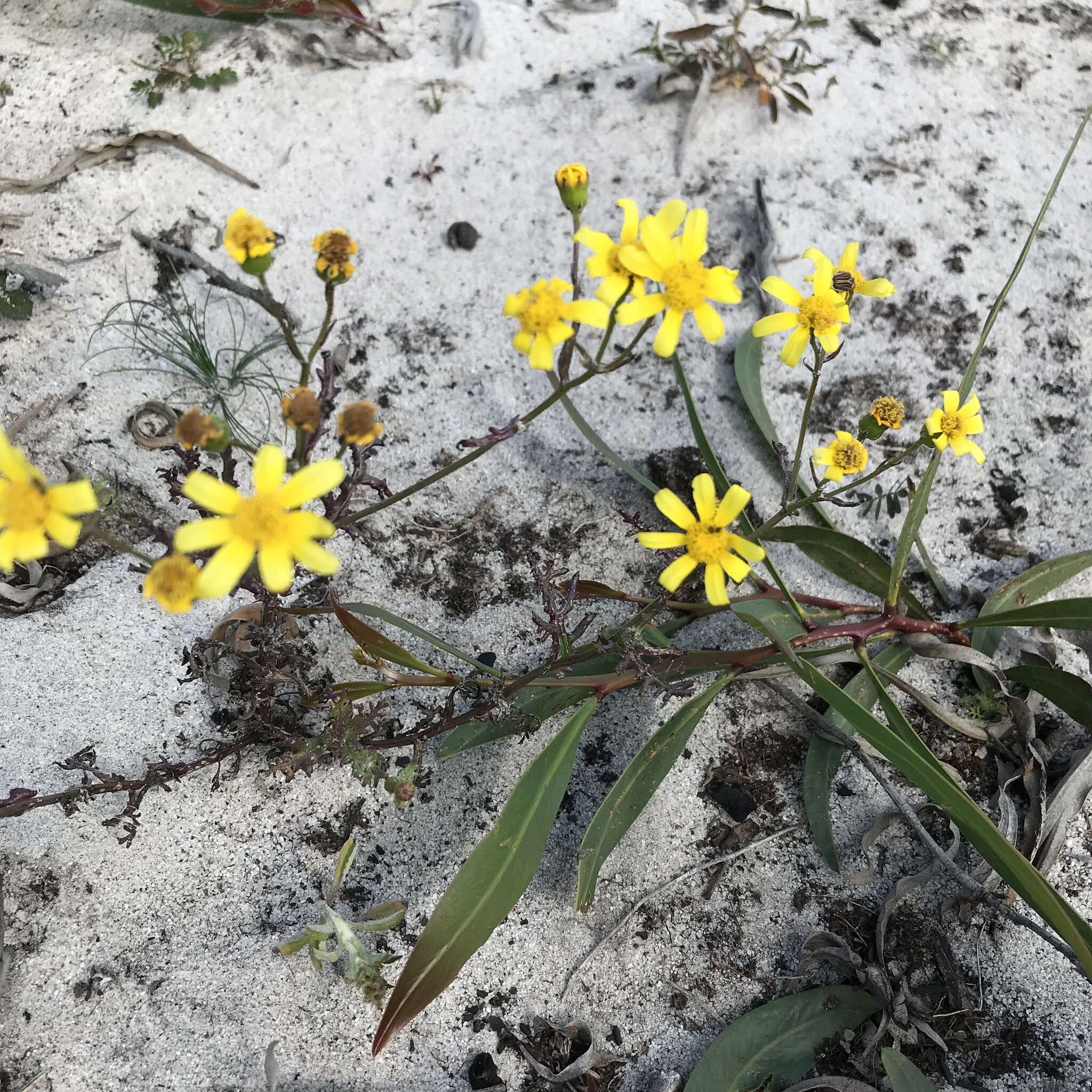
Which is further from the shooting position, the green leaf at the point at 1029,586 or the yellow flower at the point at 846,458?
the green leaf at the point at 1029,586

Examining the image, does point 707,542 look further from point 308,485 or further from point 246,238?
point 246,238

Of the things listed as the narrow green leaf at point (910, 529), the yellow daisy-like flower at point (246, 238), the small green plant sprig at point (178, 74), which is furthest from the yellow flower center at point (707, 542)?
the small green plant sprig at point (178, 74)

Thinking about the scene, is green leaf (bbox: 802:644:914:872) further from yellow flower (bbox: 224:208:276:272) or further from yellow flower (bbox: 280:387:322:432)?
yellow flower (bbox: 224:208:276:272)

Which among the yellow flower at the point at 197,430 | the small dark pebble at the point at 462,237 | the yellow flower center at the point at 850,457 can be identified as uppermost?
the yellow flower at the point at 197,430

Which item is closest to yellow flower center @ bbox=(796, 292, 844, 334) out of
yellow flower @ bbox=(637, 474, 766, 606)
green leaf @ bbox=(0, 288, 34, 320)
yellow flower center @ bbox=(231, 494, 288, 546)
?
yellow flower @ bbox=(637, 474, 766, 606)

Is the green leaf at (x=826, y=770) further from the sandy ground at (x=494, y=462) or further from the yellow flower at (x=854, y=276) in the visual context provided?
the yellow flower at (x=854, y=276)

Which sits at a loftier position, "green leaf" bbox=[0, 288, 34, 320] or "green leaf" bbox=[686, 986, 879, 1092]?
"green leaf" bbox=[0, 288, 34, 320]

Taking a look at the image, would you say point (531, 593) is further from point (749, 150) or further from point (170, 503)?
point (749, 150)
